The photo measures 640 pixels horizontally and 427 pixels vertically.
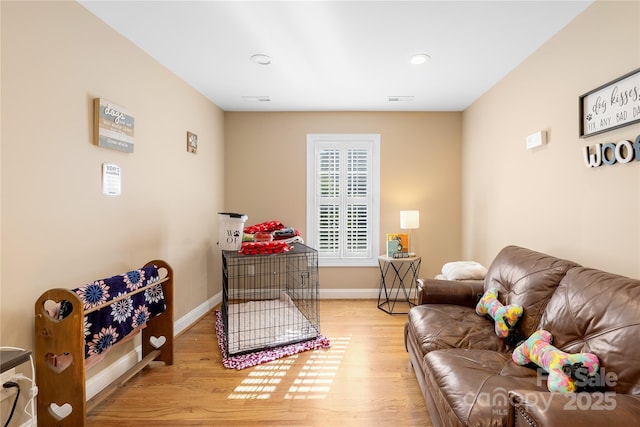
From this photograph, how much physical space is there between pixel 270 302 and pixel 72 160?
2.67 metres

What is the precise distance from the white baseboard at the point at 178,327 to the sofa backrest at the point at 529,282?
2.26 meters

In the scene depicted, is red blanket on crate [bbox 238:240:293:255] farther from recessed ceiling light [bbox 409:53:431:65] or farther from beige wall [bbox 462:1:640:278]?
beige wall [bbox 462:1:640:278]

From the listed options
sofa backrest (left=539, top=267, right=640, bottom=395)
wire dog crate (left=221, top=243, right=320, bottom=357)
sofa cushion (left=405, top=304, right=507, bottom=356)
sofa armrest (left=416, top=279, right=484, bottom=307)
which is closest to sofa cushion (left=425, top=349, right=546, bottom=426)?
sofa cushion (left=405, top=304, right=507, bottom=356)

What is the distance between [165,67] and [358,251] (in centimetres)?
299

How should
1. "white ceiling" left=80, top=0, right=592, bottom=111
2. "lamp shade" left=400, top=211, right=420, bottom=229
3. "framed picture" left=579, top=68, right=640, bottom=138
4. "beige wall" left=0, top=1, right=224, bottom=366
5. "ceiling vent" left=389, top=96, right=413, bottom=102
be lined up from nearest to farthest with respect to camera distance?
1. "beige wall" left=0, top=1, right=224, bottom=366
2. "framed picture" left=579, top=68, right=640, bottom=138
3. "white ceiling" left=80, top=0, right=592, bottom=111
4. "ceiling vent" left=389, top=96, right=413, bottom=102
5. "lamp shade" left=400, top=211, right=420, bottom=229

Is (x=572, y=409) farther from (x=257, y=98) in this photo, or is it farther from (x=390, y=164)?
(x=257, y=98)

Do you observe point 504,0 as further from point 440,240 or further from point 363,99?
point 440,240

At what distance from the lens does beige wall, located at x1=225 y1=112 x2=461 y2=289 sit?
14.2 feet

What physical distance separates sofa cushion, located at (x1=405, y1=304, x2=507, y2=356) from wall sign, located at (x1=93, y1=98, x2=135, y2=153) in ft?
7.88

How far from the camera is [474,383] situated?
1481mm

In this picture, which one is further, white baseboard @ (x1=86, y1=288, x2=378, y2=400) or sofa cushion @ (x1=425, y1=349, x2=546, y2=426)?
white baseboard @ (x1=86, y1=288, x2=378, y2=400)

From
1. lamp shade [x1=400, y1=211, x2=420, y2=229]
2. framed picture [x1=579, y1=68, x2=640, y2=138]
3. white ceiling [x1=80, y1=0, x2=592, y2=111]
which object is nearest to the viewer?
framed picture [x1=579, y1=68, x2=640, y2=138]

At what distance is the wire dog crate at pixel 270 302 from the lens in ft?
10.1

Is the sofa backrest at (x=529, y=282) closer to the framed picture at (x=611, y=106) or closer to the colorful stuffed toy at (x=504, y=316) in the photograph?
the colorful stuffed toy at (x=504, y=316)
